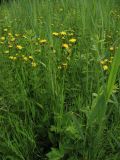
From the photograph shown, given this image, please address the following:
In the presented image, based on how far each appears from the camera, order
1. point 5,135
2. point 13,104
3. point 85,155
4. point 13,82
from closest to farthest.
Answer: point 85,155, point 5,135, point 13,104, point 13,82

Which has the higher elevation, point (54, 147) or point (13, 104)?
point (13, 104)

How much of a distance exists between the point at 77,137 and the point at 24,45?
107 cm

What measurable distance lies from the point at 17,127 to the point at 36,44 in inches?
29.8

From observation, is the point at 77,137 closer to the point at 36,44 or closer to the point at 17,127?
the point at 17,127

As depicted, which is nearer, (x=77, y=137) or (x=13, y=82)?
(x=77, y=137)

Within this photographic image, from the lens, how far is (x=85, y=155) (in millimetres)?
1121

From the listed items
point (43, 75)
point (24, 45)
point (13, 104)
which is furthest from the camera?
point (24, 45)

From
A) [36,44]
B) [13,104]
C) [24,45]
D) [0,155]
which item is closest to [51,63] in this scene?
[13,104]

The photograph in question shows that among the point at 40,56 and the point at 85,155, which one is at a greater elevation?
the point at 40,56

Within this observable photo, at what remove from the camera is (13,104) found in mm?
1383

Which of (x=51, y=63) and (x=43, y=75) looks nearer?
(x=51, y=63)

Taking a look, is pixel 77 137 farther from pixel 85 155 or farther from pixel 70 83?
pixel 70 83

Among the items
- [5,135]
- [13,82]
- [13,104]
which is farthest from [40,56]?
[5,135]

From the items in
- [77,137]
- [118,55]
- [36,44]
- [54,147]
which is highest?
[118,55]
